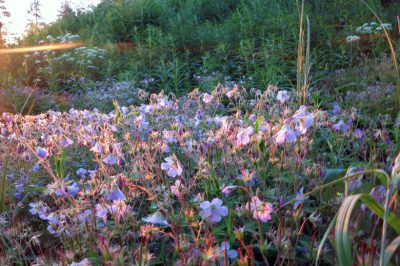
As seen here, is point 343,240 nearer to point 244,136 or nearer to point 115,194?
point 115,194

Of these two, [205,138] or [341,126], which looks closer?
[341,126]

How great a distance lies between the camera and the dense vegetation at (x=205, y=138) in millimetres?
A: 1412

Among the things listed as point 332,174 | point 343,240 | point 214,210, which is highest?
point 343,240

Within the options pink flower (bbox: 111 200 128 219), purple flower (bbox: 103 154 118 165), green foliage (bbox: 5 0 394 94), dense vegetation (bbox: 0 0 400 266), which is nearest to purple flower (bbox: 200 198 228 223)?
dense vegetation (bbox: 0 0 400 266)

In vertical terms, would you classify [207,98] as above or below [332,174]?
above

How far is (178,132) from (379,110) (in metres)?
2.02

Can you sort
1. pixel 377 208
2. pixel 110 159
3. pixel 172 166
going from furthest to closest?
1. pixel 110 159
2. pixel 172 166
3. pixel 377 208

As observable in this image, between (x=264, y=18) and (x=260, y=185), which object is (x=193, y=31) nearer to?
(x=264, y=18)

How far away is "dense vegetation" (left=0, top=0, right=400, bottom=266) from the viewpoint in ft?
4.63

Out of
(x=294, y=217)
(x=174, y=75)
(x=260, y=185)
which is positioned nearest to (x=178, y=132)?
(x=260, y=185)

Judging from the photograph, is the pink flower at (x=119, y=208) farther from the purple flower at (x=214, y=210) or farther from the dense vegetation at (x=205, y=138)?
the purple flower at (x=214, y=210)

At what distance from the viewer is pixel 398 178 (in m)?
1.01

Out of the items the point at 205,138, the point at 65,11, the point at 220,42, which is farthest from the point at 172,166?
the point at 65,11

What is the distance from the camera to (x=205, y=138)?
8.00ft
